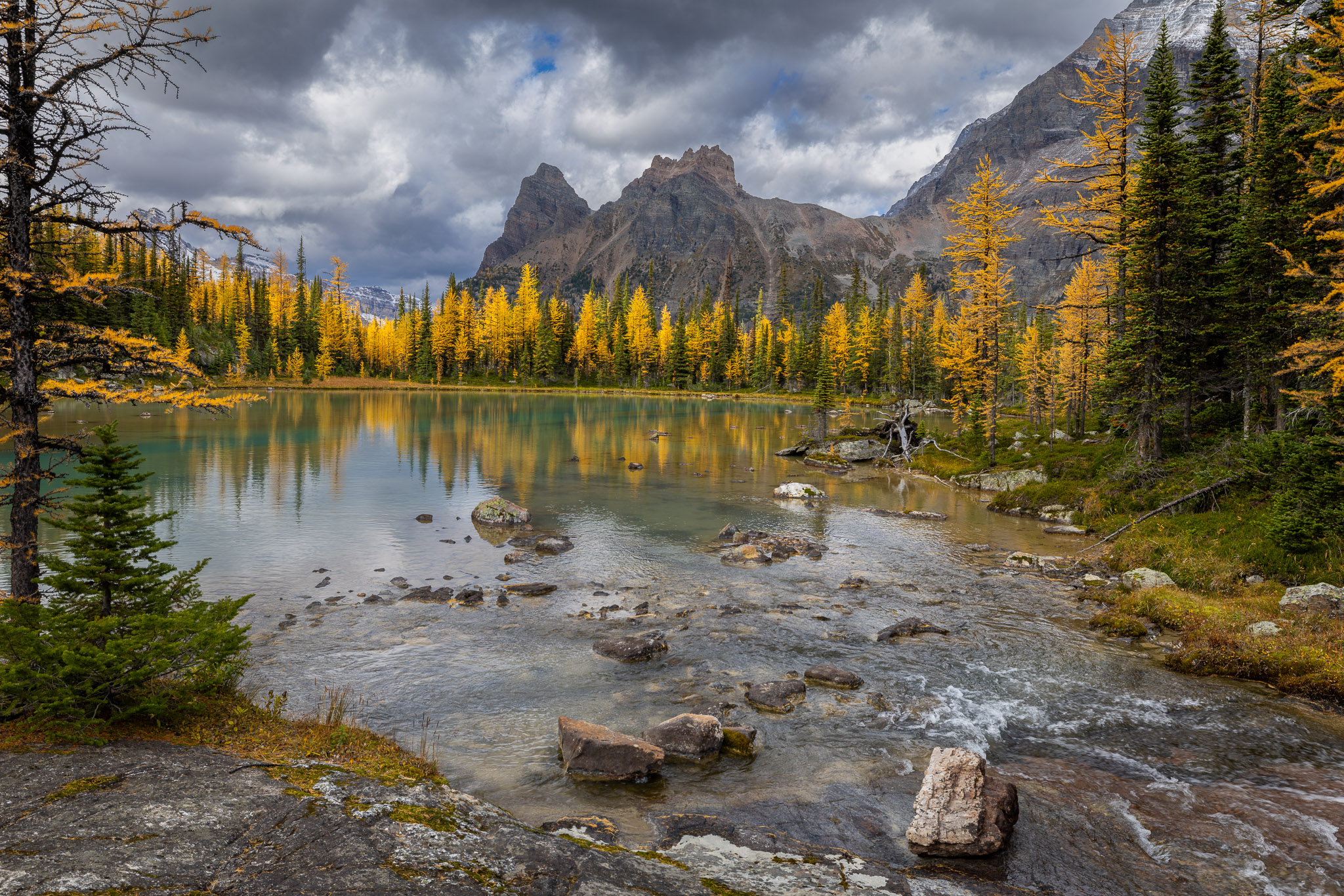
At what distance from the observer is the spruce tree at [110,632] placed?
7.93 m

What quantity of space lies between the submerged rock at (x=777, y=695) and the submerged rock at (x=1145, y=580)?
1333cm

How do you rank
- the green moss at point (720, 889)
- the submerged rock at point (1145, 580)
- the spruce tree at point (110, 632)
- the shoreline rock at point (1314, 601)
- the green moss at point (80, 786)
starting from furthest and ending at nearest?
the submerged rock at point (1145, 580) < the shoreline rock at point (1314, 601) < the spruce tree at point (110, 632) < the green moss at point (720, 889) < the green moss at point (80, 786)

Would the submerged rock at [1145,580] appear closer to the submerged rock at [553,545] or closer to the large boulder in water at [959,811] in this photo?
the large boulder in water at [959,811]

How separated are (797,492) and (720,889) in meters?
32.1

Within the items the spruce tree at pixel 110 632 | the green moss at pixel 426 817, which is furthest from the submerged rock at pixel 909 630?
the spruce tree at pixel 110 632

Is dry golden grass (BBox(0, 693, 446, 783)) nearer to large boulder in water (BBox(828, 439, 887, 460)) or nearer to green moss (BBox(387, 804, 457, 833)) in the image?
green moss (BBox(387, 804, 457, 833))

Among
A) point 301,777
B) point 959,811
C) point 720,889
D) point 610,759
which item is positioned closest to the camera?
point 720,889

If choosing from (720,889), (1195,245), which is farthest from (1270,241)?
(720,889)

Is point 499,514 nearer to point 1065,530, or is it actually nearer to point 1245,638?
point 1245,638

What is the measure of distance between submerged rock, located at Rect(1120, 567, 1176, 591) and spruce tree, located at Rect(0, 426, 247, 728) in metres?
24.0

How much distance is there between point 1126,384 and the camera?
→ 30.2 meters

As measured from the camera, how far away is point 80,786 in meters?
6.85

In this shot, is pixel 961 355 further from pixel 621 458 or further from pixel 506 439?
pixel 506 439

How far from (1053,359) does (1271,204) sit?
50214 millimetres
